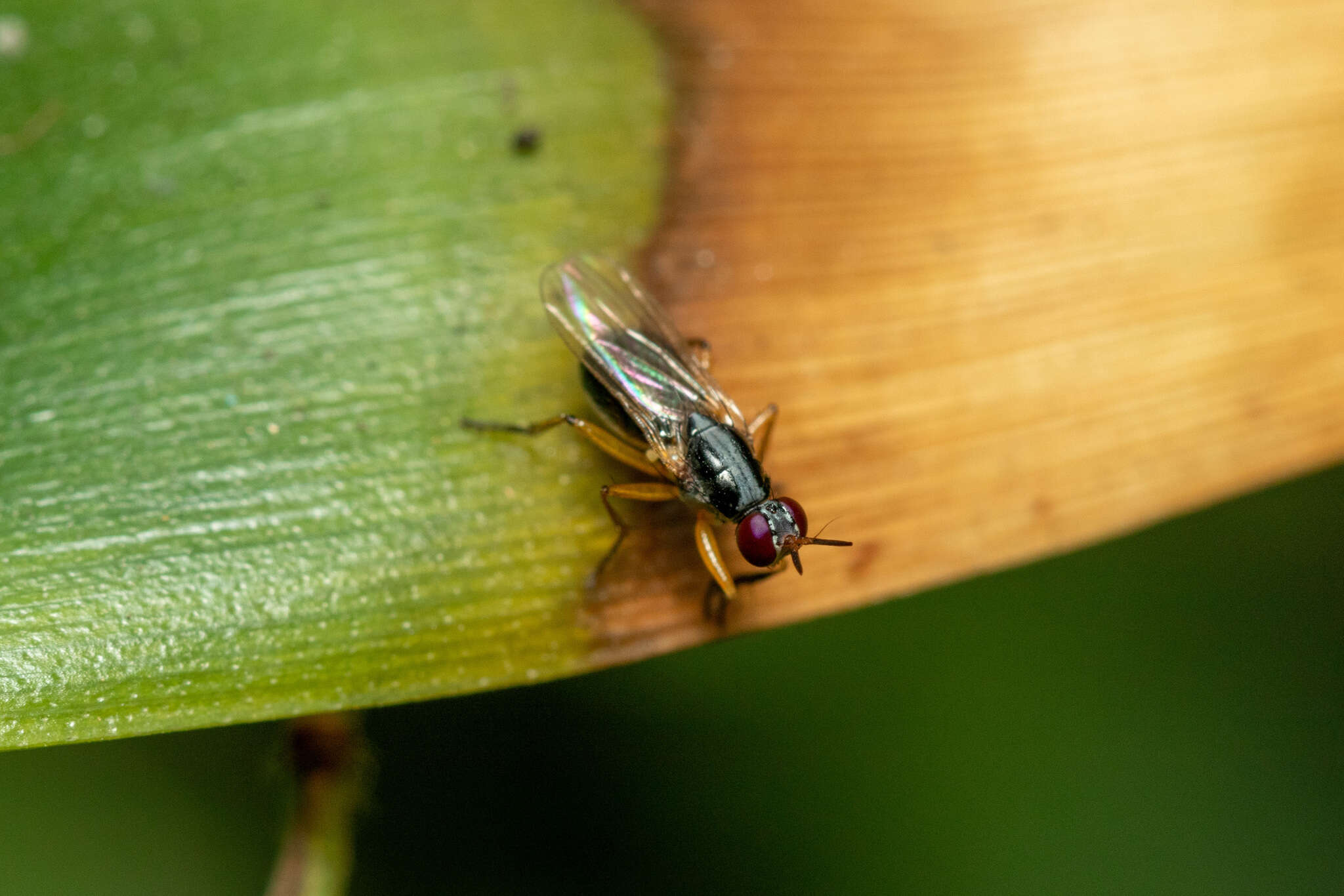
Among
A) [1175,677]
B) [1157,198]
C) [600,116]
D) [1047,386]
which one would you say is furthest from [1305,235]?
[600,116]

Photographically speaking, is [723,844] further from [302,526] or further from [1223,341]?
[1223,341]

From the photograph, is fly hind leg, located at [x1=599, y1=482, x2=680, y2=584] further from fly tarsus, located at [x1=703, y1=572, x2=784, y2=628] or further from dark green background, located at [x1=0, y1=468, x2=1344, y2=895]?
dark green background, located at [x1=0, y1=468, x2=1344, y2=895]

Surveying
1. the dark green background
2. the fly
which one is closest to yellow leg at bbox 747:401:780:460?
the fly

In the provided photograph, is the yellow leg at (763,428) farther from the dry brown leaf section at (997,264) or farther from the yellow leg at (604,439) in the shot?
the yellow leg at (604,439)

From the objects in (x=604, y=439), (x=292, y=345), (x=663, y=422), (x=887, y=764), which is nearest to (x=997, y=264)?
(x=663, y=422)

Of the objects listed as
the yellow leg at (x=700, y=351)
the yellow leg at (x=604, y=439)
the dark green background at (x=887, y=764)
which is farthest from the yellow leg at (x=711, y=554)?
the dark green background at (x=887, y=764)

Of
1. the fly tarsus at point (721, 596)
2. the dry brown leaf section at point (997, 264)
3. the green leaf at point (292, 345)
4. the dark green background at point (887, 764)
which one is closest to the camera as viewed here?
the green leaf at point (292, 345)

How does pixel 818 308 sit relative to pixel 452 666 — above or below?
above
